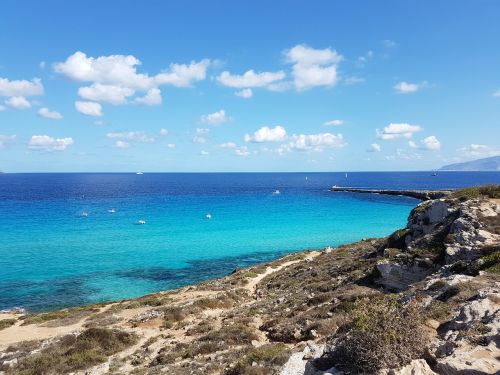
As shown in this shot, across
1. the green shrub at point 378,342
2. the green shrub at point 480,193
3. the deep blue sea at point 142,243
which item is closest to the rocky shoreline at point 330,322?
the green shrub at point 378,342

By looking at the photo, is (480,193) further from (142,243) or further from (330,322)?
(142,243)

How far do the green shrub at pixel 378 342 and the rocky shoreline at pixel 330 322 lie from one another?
3 cm

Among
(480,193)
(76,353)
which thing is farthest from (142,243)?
(480,193)

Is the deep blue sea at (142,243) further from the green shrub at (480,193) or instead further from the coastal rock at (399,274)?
the green shrub at (480,193)

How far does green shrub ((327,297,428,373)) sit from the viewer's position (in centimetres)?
877

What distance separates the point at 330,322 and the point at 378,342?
10.8 m

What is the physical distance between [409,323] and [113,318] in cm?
2568

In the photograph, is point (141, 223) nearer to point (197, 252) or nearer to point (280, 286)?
point (197, 252)

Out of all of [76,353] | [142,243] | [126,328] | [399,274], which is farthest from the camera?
[142,243]

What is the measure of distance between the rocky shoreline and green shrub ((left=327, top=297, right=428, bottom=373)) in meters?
0.03

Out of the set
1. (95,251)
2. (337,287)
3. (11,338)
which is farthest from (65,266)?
(337,287)

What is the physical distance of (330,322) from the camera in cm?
1906

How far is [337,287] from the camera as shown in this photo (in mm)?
28531

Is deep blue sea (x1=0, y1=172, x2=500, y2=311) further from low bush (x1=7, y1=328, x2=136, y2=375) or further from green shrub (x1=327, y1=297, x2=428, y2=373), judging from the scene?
green shrub (x1=327, y1=297, x2=428, y2=373)
